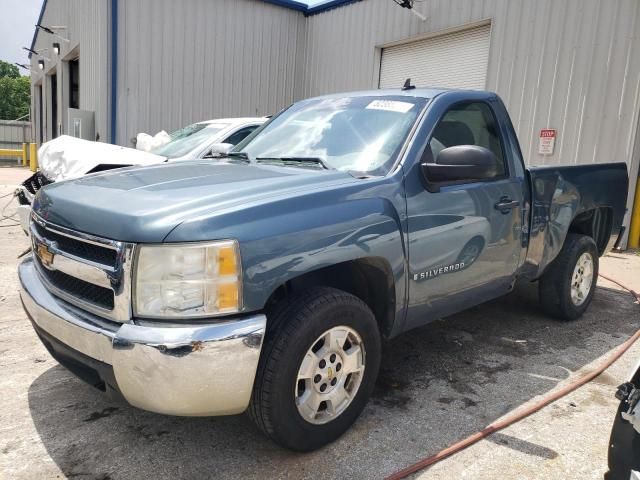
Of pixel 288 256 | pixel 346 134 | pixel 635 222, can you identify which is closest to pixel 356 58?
pixel 635 222

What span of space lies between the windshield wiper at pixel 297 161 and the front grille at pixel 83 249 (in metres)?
1.26

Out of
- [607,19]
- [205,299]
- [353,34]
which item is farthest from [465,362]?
[353,34]

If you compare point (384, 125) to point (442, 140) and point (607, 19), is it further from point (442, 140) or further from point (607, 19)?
point (607, 19)

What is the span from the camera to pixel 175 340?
2.08 meters

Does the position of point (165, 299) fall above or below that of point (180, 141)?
below

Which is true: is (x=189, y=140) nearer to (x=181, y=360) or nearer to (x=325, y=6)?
(x=181, y=360)

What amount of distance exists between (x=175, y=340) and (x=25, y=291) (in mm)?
1183

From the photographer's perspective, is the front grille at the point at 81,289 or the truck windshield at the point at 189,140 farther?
the truck windshield at the point at 189,140

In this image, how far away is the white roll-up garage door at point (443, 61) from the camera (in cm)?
982

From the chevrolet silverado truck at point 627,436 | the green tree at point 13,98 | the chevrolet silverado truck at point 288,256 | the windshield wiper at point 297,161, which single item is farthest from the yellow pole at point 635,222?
the green tree at point 13,98

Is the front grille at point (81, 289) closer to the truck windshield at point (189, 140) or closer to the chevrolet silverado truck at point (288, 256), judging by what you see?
the chevrolet silverado truck at point (288, 256)

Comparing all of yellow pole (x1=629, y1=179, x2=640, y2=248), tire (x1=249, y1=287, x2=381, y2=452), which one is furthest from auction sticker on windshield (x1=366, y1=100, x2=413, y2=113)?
yellow pole (x1=629, y1=179, x2=640, y2=248)

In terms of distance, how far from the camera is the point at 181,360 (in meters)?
2.08

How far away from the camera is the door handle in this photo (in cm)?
351
